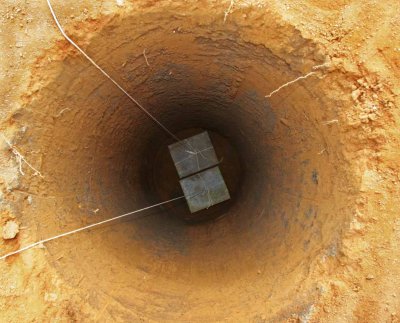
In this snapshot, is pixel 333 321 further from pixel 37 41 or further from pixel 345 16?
pixel 37 41

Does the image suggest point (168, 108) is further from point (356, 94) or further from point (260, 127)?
point (356, 94)

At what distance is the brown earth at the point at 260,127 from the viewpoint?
233cm

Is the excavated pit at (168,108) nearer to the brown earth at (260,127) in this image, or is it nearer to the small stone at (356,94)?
the brown earth at (260,127)

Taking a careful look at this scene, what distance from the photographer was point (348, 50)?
2369 mm

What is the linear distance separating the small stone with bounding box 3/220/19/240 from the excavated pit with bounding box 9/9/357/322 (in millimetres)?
128

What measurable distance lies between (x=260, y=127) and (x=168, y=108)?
1.05m

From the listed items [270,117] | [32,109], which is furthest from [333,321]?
[32,109]

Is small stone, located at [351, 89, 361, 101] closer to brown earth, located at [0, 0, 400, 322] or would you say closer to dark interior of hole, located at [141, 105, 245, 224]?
brown earth, located at [0, 0, 400, 322]

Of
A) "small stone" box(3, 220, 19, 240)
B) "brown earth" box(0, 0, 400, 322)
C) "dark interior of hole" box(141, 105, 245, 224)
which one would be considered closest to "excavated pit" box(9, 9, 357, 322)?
"brown earth" box(0, 0, 400, 322)

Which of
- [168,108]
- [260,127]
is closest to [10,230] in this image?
[168,108]

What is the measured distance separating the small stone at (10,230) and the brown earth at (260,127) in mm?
15

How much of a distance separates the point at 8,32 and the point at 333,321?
122 inches

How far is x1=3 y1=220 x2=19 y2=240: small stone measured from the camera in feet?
8.02

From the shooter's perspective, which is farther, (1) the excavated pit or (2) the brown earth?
(1) the excavated pit
